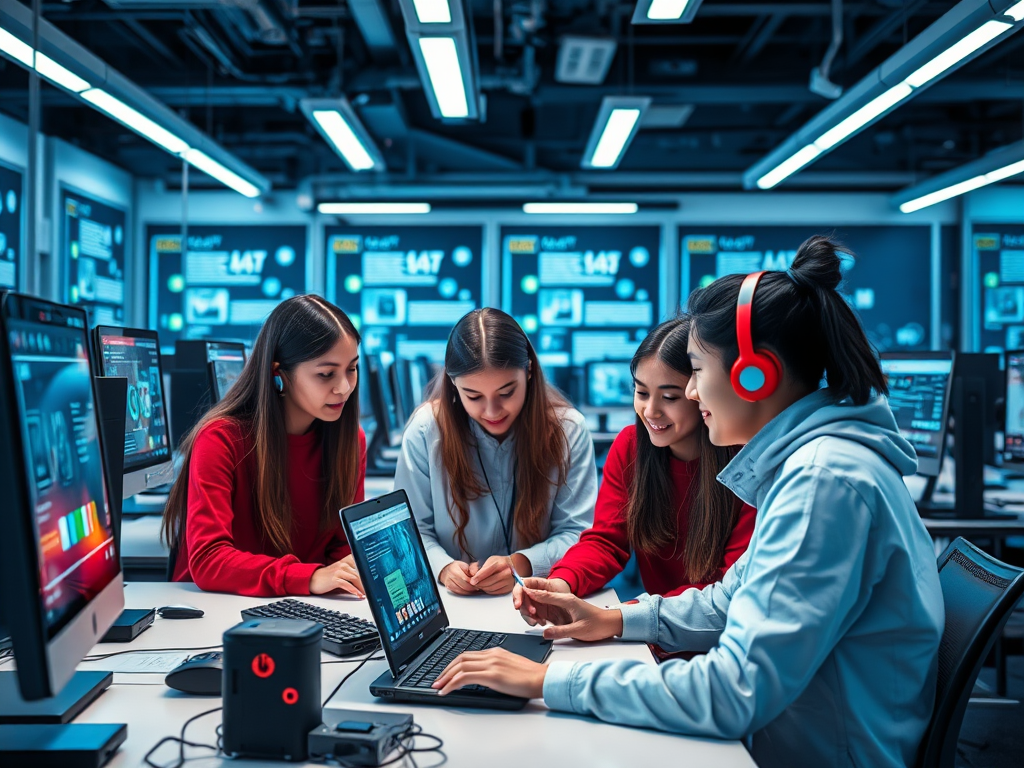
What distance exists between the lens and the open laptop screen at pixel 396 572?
121 cm

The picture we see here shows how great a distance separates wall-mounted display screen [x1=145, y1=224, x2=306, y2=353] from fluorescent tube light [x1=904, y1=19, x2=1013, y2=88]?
5.80 m

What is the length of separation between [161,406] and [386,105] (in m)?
4.28

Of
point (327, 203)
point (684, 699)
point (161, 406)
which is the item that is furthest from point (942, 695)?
point (327, 203)

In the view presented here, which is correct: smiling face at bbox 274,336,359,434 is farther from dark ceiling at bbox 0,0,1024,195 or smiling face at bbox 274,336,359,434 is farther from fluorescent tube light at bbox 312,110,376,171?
fluorescent tube light at bbox 312,110,376,171

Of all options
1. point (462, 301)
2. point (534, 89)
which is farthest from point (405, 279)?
point (534, 89)

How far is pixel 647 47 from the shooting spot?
19.9 feet

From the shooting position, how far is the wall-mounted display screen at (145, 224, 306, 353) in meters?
7.98

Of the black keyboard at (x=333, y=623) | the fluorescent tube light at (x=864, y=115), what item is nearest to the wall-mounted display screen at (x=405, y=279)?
the fluorescent tube light at (x=864, y=115)

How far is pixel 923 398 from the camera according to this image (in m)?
3.17

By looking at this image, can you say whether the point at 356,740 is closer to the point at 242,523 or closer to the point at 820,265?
the point at 820,265

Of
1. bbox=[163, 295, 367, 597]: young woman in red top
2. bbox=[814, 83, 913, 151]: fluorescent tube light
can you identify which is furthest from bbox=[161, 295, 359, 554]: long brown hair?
bbox=[814, 83, 913, 151]: fluorescent tube light

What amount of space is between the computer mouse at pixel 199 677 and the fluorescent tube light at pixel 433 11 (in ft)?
8.79

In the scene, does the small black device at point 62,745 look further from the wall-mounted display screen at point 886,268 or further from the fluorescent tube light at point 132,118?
the wall-mounted display screen at point 886,268

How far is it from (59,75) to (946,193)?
6057 mm
